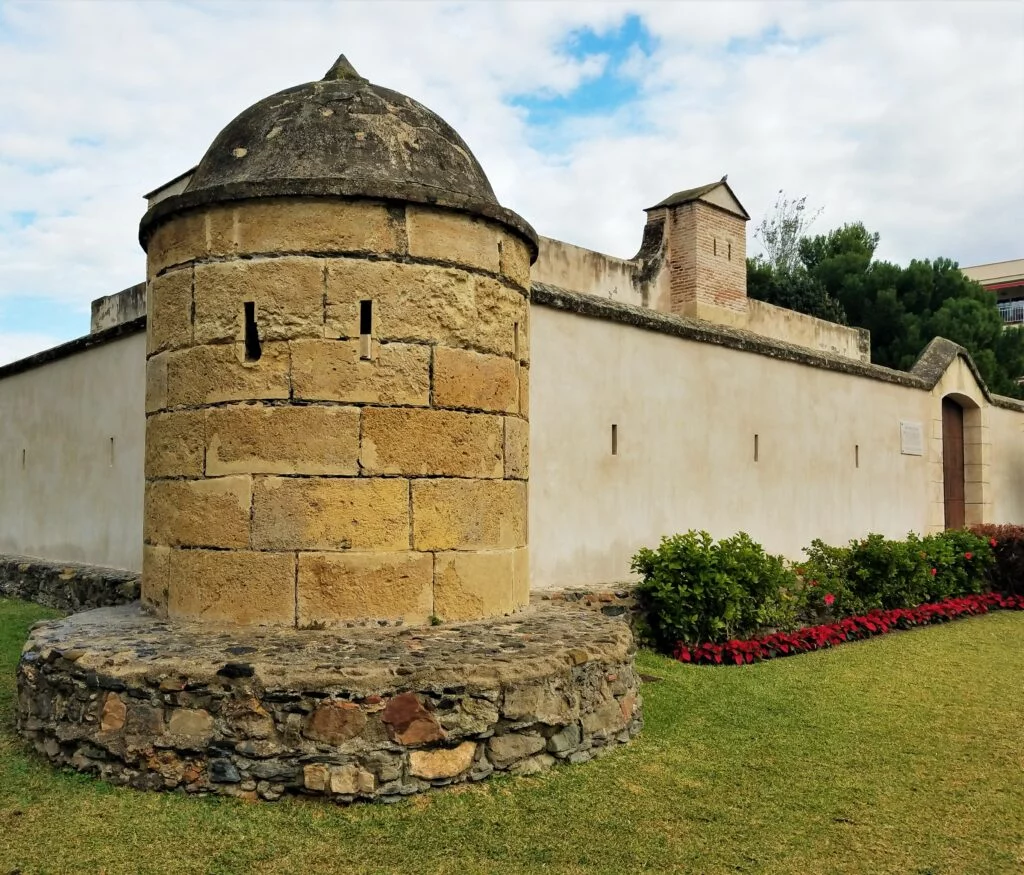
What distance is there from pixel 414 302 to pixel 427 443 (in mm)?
767

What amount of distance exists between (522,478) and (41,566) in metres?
6.36

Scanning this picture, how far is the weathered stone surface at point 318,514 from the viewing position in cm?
487

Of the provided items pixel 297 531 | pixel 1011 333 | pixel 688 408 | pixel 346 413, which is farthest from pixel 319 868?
pixel 1011 333

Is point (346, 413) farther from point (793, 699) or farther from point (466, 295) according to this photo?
point (793, 699)

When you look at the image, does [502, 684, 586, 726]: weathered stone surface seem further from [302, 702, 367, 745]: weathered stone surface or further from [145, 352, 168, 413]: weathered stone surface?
[145, 352, 168, 413]: weathered stone surface

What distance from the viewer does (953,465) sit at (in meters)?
14.1

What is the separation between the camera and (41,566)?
9.67m

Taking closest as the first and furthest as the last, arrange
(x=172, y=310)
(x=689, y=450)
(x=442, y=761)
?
1. (x=442, y=761)
2. (x=172, y=310)
3. (x=689, y=450)

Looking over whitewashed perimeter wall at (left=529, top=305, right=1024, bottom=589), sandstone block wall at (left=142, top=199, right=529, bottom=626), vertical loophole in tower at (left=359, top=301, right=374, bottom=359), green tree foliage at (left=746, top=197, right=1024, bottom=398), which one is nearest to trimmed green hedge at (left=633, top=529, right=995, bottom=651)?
whitewashed perimeter wall at (left=529, top=305, right=1024, bottom=589)

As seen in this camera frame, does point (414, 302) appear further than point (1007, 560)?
No

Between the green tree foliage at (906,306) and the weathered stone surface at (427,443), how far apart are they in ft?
67.8

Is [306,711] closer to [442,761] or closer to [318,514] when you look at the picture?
[442,761]

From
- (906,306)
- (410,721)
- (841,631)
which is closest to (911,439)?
(841,631)

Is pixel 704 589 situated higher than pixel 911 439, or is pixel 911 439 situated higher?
pixel 911 439
